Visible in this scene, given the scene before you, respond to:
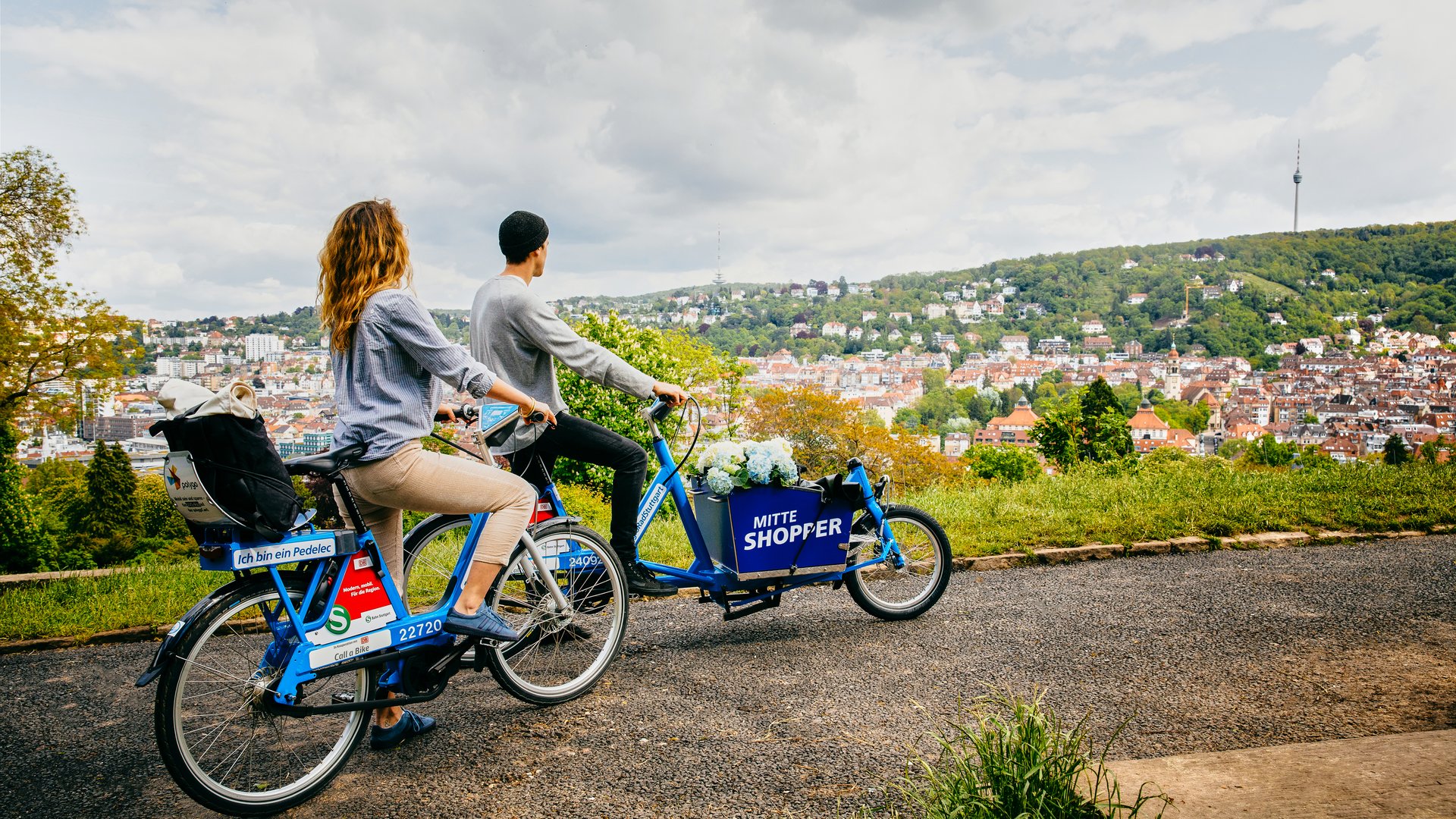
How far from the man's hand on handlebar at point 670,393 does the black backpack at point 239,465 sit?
164cm

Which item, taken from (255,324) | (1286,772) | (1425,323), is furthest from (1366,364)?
(1286,772)

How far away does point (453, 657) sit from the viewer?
10.6ft

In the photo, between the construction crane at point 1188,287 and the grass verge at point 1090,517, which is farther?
the construction crane at point 1188,287

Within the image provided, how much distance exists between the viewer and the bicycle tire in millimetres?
4598

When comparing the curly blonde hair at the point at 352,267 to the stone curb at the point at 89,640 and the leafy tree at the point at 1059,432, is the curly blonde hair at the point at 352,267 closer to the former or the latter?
the stone curb at the point at 89,640

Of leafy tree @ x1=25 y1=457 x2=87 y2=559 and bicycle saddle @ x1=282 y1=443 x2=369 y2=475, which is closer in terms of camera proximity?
bicycle saddle @ x1=282 y1=443 x2=369 y2=475

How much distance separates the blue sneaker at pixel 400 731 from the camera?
3.18 m

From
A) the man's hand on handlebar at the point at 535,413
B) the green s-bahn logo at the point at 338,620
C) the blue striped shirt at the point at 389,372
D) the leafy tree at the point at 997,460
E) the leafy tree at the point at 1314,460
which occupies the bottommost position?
the leafy tree at the point at 997,460

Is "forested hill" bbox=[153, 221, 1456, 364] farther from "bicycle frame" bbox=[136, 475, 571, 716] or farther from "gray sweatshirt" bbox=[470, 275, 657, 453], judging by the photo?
"bicycle frame" bbox=[136, 475, 571, 716]

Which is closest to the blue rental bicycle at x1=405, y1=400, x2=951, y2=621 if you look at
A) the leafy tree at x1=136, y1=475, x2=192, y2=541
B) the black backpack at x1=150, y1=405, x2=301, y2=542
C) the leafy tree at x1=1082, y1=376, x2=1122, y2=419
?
the black backpack at x1=150, y1=405, x2=301, y2=542

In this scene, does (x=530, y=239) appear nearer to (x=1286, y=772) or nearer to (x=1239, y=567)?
(x=1286, y=772)

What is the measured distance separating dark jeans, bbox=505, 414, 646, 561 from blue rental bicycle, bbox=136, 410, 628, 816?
1.09 ft

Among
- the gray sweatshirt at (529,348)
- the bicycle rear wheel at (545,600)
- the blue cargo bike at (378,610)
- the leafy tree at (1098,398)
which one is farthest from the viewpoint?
the leafy tree at (1098,398)

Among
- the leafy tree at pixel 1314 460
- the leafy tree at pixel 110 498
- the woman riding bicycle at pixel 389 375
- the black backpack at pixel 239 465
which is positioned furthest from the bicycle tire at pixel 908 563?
the leafy tree at pixel 110 498
